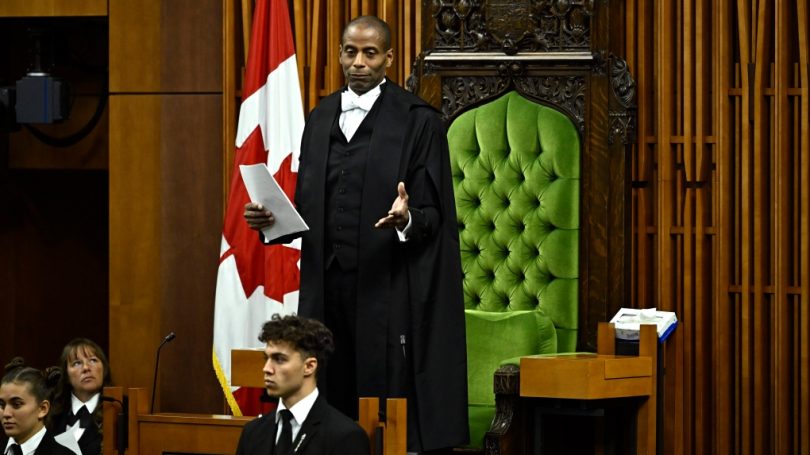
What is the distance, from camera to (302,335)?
4168 mm

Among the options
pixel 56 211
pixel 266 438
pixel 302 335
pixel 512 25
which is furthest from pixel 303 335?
pixel 56 211

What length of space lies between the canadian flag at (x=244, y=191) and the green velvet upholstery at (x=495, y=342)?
111 cm

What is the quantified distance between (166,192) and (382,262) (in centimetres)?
260

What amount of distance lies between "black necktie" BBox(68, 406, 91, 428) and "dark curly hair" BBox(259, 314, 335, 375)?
2.04 m

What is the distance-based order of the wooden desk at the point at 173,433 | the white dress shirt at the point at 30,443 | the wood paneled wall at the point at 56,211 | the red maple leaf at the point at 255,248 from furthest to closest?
the wood paneled wall at the point at 56,211
the red maple leaf at the point at 255,248
the white dress shirt at the point at 30,443
the wooden desk at the point at 173,433

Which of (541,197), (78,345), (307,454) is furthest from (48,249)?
(307,454)

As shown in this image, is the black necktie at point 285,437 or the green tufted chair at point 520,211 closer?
the black necktie at point 285,437

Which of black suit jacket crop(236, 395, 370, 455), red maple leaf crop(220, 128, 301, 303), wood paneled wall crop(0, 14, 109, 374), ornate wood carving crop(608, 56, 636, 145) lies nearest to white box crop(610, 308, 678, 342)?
ornate wood carving crop(608, 56, 636, 145)

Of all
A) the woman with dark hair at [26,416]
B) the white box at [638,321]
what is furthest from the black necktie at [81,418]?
the white box at [638,321]

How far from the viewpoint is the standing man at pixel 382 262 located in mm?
4598

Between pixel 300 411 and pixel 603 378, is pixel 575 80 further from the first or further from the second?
pixel 300 411

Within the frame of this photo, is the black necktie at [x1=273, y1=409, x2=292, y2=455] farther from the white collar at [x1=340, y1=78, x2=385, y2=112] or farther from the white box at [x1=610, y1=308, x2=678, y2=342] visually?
the white box at [x1=610, y1=308, x2=678, y2=342]

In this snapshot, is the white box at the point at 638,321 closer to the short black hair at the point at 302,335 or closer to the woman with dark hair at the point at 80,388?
the short black hair at the point at 302,335

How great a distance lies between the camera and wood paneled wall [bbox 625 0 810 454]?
6082mm
